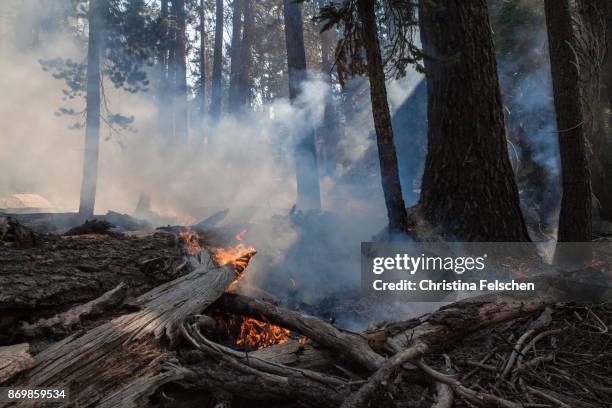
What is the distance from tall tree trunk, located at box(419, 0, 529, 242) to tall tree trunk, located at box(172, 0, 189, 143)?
57.4ft

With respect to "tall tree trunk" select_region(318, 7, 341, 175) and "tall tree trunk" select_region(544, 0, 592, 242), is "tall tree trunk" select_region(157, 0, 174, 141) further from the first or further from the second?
"tall tree trunk" select_region(544, 0, 592, 242)

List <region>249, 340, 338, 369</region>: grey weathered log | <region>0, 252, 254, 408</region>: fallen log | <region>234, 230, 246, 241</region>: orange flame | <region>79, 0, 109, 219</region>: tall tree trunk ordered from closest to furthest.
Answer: <region>0, 252, 254, 408</region>: fallen log
<region>249, 340, 338, 369</region>: grey weathered log
<region>234, 230, 246, 241</region>: orange flame
<region>79, 0, 109, 219</region>: tall tree trunk

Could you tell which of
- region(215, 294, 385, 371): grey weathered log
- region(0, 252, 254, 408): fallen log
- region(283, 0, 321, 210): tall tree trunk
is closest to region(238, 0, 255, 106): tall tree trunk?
region(283, 0, 321, 210): tall tree trunk

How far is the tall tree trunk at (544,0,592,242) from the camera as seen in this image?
5688 millimetres

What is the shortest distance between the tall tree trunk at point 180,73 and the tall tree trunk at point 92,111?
23.6 feet

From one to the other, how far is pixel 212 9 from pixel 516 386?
2795 centimetres

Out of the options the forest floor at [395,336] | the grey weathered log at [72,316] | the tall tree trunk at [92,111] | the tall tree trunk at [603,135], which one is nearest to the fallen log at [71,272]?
the forest floor at [395,336]

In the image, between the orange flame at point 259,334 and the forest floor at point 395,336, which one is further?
the orange flame at point 259,334

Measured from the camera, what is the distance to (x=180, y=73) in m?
21.9

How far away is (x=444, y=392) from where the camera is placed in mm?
2438

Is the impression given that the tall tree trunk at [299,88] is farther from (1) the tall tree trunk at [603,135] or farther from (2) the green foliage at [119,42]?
(1) the tall tree trunk at [603,135]

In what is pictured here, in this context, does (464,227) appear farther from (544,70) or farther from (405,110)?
(405,110)

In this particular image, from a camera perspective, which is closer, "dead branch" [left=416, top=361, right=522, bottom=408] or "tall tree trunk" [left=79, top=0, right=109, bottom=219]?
"dead branch" [left=416, top=361, right=522, bottom=408]

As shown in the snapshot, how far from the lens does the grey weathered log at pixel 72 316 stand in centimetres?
275
